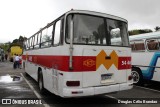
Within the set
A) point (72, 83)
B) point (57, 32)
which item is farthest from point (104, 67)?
point (57, 32)

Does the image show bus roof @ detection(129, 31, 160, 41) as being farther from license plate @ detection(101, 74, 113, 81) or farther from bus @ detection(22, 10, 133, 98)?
license plate @ detection(101, 74, 113, 81)

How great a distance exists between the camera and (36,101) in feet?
28.3

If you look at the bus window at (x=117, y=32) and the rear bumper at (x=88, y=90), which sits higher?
the bus window at (x=117, y=32)

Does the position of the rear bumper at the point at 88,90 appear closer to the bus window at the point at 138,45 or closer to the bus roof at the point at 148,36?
the bus roof at the point at 148,36

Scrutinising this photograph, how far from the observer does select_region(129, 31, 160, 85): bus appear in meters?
10.8

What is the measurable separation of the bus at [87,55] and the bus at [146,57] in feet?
10.1

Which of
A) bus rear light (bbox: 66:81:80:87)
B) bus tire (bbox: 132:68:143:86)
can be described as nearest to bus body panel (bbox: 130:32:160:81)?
bus tire (bbox: 132:68:143:86)

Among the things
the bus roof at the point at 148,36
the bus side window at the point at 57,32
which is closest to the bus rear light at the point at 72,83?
the bus side window at the point at 57,32

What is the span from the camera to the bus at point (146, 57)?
10.8 m

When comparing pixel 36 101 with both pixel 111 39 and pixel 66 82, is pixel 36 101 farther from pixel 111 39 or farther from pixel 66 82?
pixel 111 39

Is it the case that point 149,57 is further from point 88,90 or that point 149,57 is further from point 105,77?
point 88,90

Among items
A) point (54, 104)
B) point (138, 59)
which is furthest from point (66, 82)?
point (138, 59)

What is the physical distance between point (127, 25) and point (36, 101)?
4328mm

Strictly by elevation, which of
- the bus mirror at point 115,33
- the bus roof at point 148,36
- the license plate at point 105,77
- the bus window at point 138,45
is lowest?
the license plate at point 105,77
